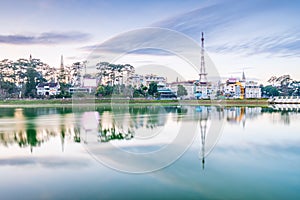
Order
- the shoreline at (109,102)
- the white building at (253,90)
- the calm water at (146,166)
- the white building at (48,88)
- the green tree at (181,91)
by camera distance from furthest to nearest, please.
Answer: the white building at (253,90), the white building at (48,88), the green tree at (181,91), the shoreline at (109,102), the calm water at (146,166)

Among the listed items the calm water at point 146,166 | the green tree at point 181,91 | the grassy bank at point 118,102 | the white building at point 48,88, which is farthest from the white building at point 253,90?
the calm water at point 146,166

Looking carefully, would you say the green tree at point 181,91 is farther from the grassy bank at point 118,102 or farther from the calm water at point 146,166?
the calm water at point 146,166

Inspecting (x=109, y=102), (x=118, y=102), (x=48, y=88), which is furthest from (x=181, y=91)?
(x=48, y=88)

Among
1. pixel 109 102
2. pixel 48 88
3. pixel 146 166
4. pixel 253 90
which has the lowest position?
pixel 146 166

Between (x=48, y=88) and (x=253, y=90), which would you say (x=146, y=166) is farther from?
(x=253, y=90)

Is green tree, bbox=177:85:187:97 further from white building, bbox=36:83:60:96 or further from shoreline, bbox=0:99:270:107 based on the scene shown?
white building, bbox=36:83:60:96

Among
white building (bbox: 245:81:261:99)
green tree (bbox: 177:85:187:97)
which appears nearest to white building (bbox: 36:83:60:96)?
green tree (bbox: 177:85:187:97)

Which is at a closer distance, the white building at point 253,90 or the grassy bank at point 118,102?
the grassy bank at point 118,102

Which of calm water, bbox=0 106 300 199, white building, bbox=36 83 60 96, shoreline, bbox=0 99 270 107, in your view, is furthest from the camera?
white building, bbox=36 83 60 96

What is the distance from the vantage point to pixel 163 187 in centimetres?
434

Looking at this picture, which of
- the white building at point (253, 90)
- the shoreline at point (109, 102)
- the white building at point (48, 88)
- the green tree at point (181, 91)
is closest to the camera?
the shoreline at point (109, 102)

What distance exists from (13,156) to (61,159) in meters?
A: 1.14

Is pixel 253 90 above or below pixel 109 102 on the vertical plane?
above

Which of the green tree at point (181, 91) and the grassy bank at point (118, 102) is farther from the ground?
the green tree at point (181, 91)
